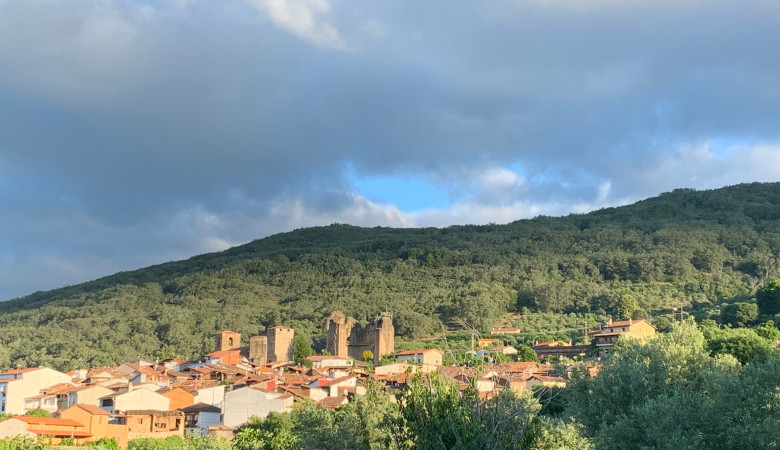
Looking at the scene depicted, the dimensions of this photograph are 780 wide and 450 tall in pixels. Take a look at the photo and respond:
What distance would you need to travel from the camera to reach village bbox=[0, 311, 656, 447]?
2019 inches

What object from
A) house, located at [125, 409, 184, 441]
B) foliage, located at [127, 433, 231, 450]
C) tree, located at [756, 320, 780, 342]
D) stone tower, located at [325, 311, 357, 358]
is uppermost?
stone tower, located at [325, 311, 357, 358]

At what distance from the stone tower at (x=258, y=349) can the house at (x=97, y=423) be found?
39.2 m

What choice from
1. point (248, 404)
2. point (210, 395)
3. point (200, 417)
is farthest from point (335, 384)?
point (200, 417)

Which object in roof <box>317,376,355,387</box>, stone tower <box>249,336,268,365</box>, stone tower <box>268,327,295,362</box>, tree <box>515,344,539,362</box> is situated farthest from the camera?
stone tower <box>268,327,295,362</box>

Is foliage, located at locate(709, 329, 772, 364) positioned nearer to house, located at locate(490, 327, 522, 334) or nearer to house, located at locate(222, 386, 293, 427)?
house, located at locate(222, 386, 293, 427)

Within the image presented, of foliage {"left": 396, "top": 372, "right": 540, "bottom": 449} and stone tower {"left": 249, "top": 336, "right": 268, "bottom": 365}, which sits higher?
stone tower {"left": 249, "top": 336, "right": 268, "bottom": 365}

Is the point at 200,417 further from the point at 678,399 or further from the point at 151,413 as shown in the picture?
the point at 678,399

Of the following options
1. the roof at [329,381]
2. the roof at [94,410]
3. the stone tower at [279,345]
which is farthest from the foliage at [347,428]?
the stone tower at [279,345]

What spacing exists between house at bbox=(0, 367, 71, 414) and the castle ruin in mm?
31564

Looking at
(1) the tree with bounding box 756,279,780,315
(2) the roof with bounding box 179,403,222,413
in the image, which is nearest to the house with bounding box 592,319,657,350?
(1) the tree with bounding box 756,279,780,315

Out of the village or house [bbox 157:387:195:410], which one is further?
house [bbox 157:387:195:410]

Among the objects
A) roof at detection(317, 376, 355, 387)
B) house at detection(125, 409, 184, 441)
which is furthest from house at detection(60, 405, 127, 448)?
roof at detection(317, 376, 355, 387)

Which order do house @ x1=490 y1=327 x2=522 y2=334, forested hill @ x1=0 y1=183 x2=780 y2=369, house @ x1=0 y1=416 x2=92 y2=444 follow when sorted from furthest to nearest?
forested hill @ x1=0 y1=183 x2=780 y2=369
house @ x1=490 y1=327 x2=522 y2=334
house @ x1=0 y1=416 x2=92 y2=444

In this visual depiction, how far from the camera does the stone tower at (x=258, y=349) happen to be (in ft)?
307
